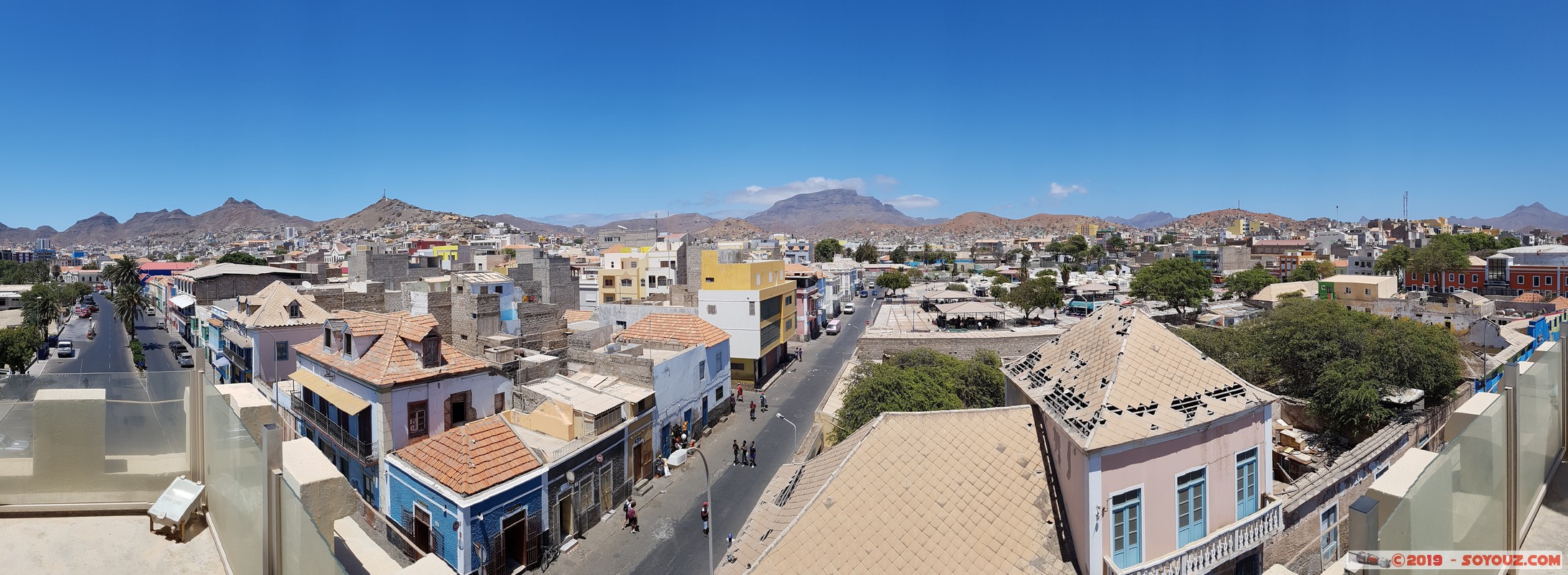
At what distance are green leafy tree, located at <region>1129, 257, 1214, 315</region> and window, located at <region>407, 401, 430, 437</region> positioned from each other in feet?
170

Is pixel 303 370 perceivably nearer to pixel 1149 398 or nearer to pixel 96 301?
pixel 1149 398

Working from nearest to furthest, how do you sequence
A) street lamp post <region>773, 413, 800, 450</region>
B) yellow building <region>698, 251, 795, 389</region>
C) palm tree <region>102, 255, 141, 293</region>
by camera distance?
street lamp post <region>773, 413, 800, 450</region> < yellow building <region>698, 251, 795, 389</region> < palm tree <region>102, 255, 141, 293</region>

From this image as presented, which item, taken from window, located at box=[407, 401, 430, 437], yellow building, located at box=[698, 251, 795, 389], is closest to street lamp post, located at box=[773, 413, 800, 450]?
yellow building, located at box=[698, 251, 795, 389]

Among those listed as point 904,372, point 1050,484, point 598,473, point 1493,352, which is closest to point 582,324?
point 598,473

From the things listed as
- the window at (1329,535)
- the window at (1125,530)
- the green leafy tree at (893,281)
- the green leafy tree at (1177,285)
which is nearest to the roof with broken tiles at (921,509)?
the window at (1125,530)

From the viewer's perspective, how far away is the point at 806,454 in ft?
60.1

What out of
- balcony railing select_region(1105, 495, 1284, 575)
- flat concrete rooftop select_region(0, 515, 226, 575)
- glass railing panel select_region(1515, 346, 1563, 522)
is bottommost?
balcony railing select_region(1105, 495, 1284, 575)

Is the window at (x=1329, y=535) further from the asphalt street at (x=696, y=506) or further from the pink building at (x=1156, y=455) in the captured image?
the asphalt street at (x=696, y=506)

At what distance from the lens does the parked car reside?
18.3 feet

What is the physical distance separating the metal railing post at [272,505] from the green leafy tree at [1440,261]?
3334 inches

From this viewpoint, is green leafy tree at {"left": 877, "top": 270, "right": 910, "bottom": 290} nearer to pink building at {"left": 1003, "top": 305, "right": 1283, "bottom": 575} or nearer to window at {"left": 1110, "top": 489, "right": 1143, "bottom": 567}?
pink building at {"left": 1003, "top": 305, "right": 1283, "bottom": 575}

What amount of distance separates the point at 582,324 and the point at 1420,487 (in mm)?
31116

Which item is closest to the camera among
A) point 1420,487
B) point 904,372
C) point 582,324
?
point 1420,487

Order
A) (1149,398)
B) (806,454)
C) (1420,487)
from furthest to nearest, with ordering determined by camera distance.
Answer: (806,454)
(1149,398)
(1420,487)
